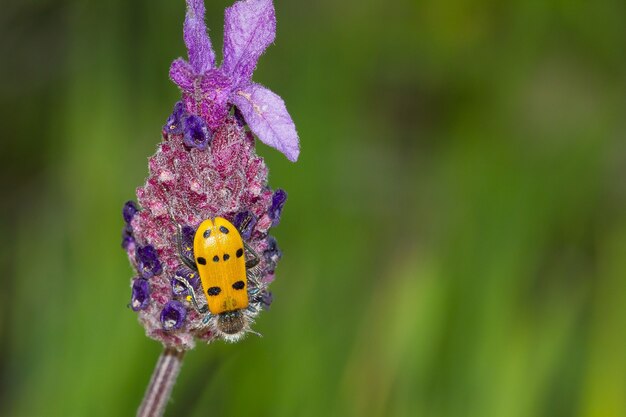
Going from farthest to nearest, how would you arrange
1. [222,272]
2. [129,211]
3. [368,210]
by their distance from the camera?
1. [368,210]
2. [129,211]
3. [222,272]

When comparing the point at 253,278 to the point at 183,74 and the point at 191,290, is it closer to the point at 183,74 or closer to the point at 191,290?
the point at 191,290

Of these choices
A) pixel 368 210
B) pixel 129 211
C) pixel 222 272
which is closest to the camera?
pixel 222 272

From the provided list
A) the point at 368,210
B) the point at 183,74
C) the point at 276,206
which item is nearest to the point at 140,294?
the point at 276,206

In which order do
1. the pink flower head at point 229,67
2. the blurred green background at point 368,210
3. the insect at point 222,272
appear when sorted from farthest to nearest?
the blurred green background at point 368,210 → the pink flower head at point 229,67 → the insect at point 222,272

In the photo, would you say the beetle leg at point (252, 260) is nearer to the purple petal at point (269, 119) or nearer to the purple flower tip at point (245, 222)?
the purple flower tip at point (245, 222)

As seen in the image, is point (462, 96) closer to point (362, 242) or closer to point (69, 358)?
point (362, 242)

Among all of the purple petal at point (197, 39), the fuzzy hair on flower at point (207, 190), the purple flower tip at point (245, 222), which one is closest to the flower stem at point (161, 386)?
the fuzzy hair on flower at point (207, 190)

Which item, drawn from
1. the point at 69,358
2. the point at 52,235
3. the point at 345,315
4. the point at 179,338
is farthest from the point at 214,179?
the point at 52,235

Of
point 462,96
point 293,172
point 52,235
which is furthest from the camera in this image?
point 462,96
